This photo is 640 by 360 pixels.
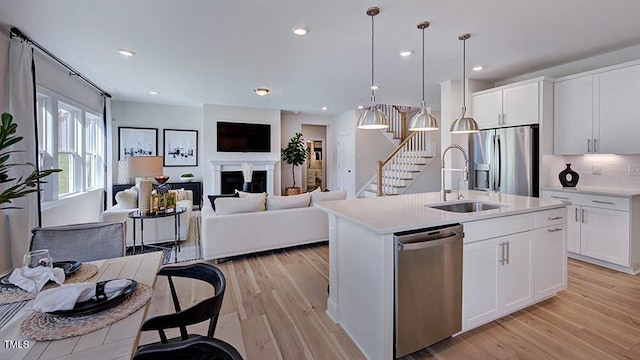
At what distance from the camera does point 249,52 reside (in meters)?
3.62

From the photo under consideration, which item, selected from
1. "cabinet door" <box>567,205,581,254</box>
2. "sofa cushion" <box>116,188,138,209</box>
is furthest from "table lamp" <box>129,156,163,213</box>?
"cabinet door" <box>567,205,581,254</box>

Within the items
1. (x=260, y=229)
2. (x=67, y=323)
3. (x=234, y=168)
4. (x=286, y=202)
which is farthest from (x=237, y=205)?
(x=234, y=168)

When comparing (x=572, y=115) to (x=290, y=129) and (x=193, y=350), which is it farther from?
(x=290, y=129)

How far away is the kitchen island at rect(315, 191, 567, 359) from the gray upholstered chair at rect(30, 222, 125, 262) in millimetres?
1494

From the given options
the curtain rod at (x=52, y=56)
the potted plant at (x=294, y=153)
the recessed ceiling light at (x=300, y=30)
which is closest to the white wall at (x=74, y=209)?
the curtain rod at (x=52, y=56)

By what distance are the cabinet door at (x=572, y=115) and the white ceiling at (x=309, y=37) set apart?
415 millimetres

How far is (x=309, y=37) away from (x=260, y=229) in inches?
94.1

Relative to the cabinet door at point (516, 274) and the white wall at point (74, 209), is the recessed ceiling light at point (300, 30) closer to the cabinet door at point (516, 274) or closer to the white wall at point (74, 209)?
the cabinet door at point (516, 274)

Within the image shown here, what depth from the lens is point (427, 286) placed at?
6.17 ft

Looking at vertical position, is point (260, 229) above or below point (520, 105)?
below

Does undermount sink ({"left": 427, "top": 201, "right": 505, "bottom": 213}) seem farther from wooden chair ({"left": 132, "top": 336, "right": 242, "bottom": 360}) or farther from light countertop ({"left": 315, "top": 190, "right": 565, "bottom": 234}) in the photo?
wooden chair ({"left": 132, "top": 336, "right": 242, "bottom": 360})

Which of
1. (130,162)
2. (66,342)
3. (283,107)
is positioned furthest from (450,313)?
(283,107)

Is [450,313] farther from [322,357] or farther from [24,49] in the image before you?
[24,49]

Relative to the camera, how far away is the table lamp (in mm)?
3756
